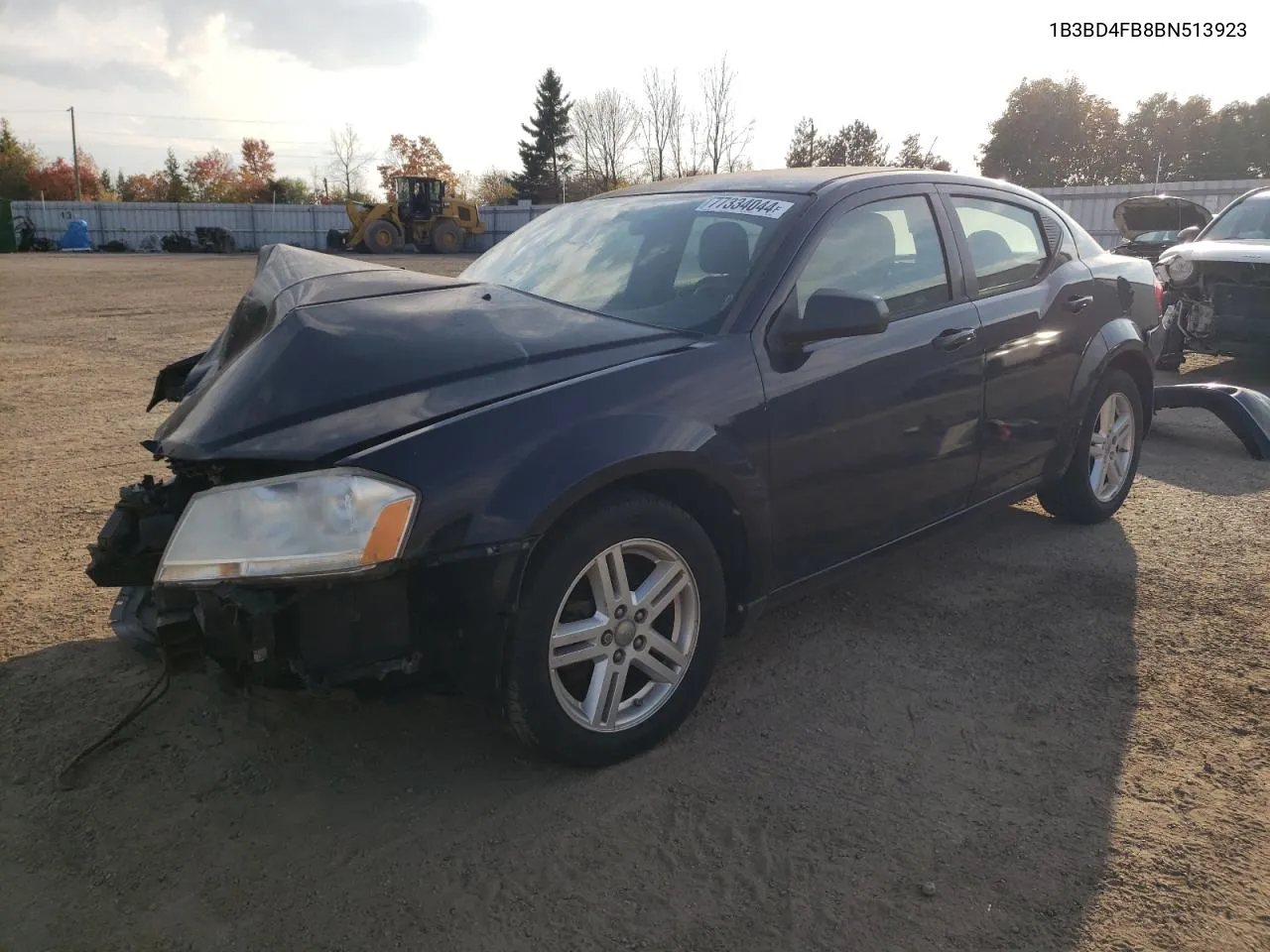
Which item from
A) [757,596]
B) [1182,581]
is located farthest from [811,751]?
[1182,581]

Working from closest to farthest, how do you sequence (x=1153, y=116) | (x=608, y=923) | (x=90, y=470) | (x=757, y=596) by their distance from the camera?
(x=608, y=923) → (x=757, y=596) → (x=90, y=470) → (x=1153, y=116)

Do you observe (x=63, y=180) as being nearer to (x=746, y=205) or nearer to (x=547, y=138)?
(x=547, y=138)

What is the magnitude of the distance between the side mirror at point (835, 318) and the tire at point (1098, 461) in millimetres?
1931

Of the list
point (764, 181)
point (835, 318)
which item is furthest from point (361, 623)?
point (764, 181)

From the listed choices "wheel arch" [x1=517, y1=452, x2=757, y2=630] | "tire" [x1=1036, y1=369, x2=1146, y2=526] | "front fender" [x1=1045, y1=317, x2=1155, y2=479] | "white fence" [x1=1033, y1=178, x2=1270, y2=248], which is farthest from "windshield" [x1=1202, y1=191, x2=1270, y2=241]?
"white fence" [x1=1033, y1=178, x2=1270, y2=248]

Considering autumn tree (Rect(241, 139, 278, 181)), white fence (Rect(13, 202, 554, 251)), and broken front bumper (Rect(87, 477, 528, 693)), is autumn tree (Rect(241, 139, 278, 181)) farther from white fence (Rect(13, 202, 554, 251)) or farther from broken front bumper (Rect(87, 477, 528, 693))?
broken front bumper (Rect(87, 477, 528, 693))

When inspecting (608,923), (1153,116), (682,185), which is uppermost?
(1153,116)

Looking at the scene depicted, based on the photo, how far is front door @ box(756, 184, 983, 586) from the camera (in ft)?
9.64

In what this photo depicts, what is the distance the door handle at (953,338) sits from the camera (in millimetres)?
3396

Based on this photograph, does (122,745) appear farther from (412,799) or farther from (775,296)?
(775,296)

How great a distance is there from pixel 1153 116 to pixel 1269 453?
44.7 metres

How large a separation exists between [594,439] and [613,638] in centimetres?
57

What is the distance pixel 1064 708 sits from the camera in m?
2.97

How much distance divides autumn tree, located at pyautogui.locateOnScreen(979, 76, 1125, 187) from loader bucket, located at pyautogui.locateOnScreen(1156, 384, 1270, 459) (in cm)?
4075
